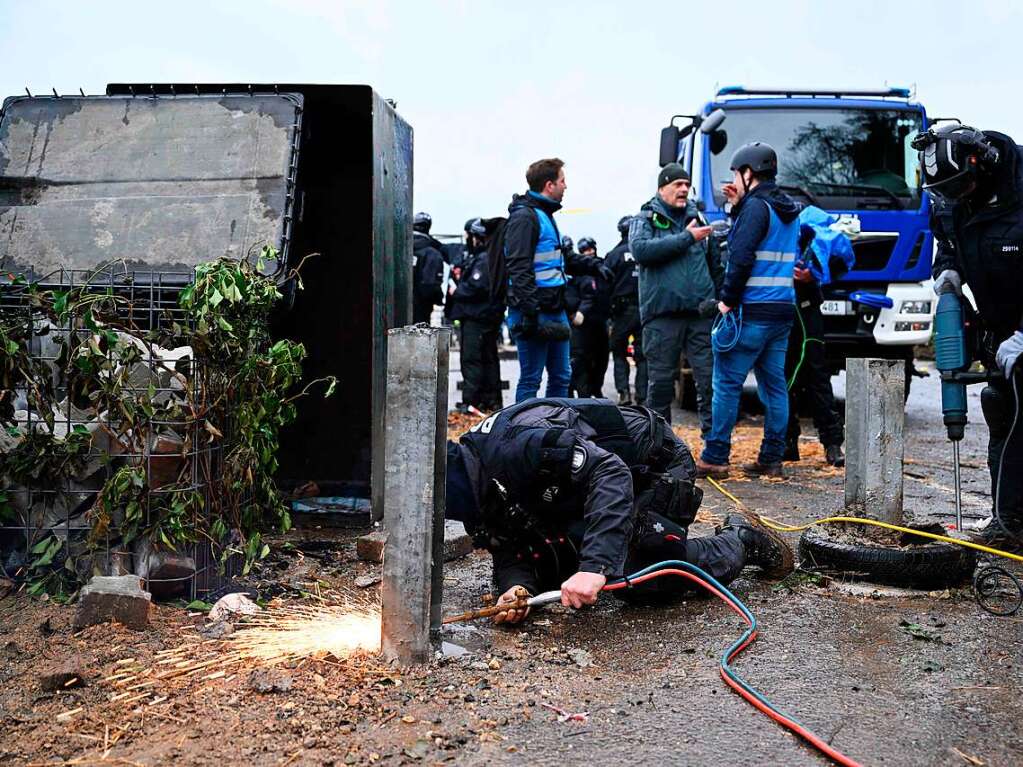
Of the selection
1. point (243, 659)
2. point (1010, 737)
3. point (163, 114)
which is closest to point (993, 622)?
point (1010, 737)

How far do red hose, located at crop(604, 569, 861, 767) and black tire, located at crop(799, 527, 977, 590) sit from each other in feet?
2.11

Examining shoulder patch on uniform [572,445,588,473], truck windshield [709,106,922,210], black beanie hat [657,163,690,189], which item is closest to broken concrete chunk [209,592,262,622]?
shoulder patch on uniform [572,445,588,473]

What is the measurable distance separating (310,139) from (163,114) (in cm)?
88

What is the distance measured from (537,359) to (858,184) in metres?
4.18

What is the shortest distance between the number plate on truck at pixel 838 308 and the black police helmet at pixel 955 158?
5.08 meters

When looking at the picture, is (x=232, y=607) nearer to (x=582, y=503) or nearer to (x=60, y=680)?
(x=60, y=680)

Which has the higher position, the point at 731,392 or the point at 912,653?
the point at 731,392

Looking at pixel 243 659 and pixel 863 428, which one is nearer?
pixel 243 659

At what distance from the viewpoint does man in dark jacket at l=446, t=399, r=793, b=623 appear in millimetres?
3818

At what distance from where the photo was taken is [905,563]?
461cm

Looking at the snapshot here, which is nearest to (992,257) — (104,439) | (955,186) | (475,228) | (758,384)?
(955,186)

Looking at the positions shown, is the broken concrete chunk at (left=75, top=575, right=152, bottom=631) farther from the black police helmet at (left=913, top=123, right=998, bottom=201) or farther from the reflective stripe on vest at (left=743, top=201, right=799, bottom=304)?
the reflective stripe on vest at (left=743, top=201, right=799, bottom=304)

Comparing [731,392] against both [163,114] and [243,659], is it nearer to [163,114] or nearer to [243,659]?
[163,114]

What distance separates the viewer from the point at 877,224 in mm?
10156
